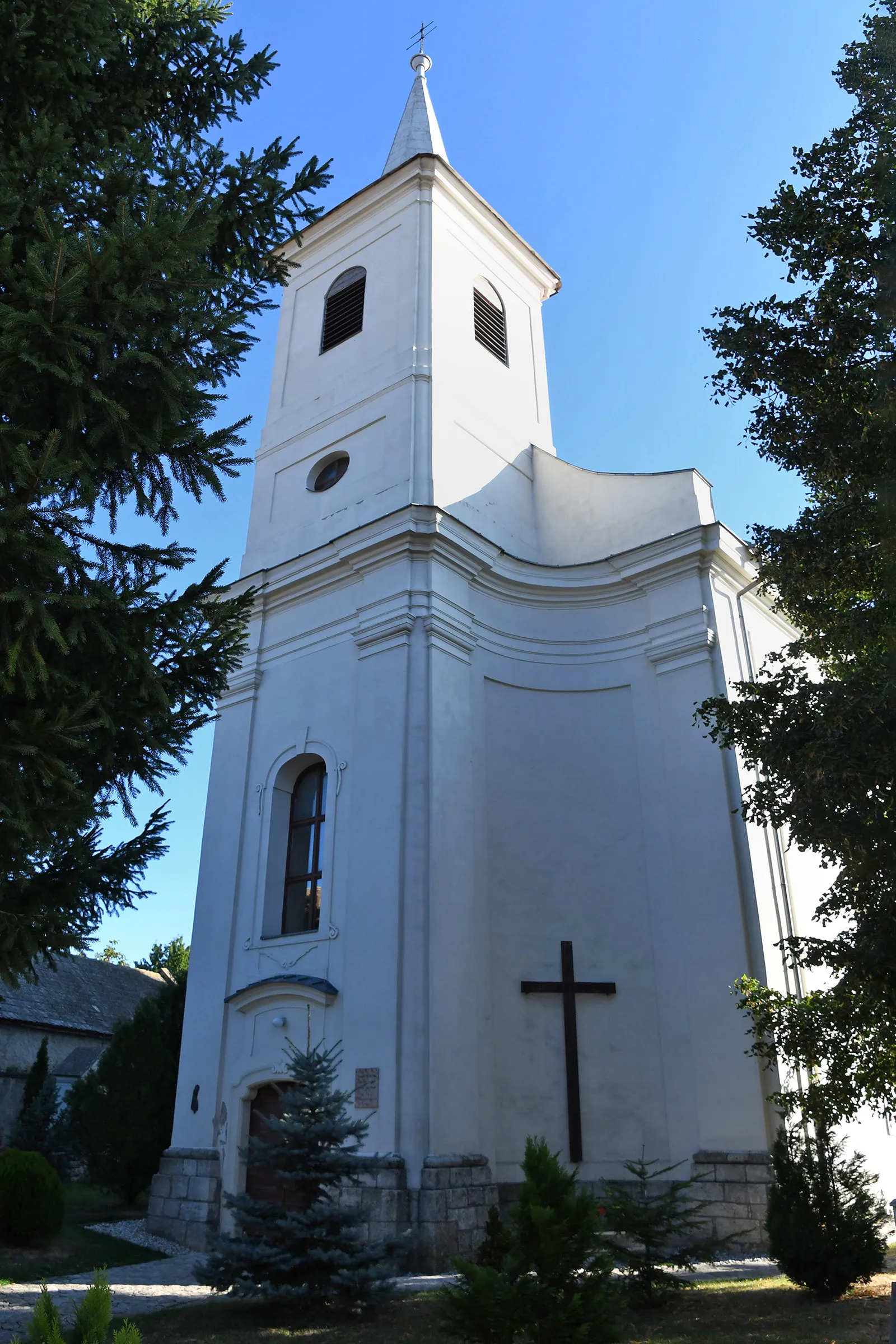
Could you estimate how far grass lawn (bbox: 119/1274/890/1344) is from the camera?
23.6 feet

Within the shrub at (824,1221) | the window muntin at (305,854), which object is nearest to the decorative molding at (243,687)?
the window muntin at (305,854)

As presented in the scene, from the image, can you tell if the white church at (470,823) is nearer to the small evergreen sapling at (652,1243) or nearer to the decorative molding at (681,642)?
the decorative molding at (681,642)

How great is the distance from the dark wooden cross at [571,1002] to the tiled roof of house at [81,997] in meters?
12.0

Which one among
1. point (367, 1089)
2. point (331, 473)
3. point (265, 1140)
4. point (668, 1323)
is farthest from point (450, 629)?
point (668, 1323)

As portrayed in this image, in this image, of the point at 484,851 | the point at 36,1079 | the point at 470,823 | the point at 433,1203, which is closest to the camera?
the point at 433,1203

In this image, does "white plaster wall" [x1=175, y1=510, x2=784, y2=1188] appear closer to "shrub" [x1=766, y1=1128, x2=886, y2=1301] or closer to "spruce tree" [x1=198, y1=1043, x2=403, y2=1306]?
"shrub" [x1=766, y1=1128, x2=886, y2=1301]

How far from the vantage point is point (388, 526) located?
48.3 feet

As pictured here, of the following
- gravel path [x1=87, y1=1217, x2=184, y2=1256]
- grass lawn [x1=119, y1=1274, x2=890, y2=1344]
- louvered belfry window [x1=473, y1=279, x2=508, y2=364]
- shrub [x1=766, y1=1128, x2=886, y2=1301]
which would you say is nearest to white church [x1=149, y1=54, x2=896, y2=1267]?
gravel path [x1=87, y1=1217, x2=184, y2=1256]

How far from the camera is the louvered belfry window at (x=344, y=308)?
18.7 m

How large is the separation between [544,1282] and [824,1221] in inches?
161

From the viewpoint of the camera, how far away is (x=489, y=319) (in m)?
19.4

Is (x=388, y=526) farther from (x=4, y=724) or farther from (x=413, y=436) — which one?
(x=4, y=724)

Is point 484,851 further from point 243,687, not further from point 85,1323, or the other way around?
point 85,1323

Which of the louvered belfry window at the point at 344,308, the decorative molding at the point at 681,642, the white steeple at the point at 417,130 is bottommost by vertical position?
the decorative molding at the point at 681,642
